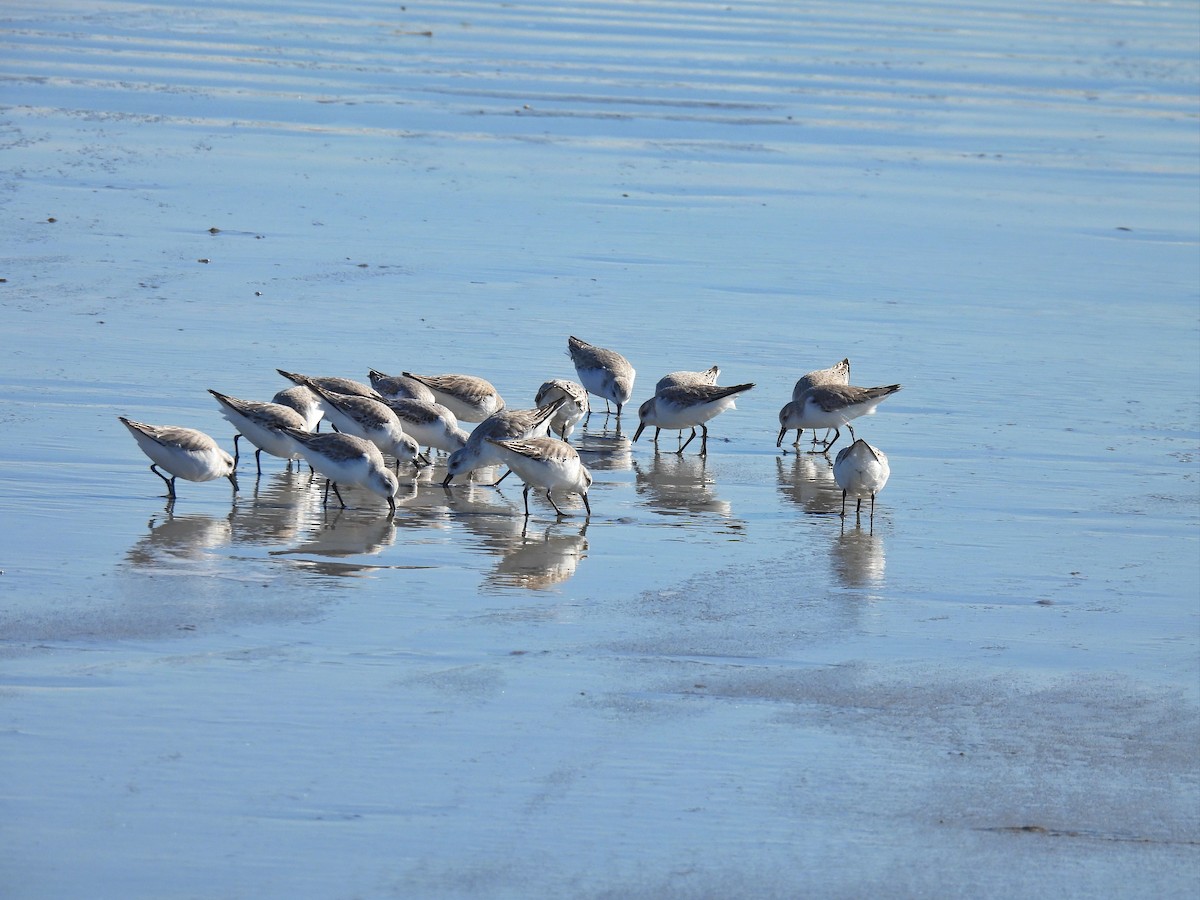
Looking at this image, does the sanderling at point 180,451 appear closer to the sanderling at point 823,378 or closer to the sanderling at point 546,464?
the sanderling at point 546,464

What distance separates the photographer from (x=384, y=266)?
15.4 meters

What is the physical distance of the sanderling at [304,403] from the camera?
424 inches

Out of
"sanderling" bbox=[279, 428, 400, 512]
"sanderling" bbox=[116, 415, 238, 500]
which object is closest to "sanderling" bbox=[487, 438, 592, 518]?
"sanderling" bbox=[279, 428, 400, 512]

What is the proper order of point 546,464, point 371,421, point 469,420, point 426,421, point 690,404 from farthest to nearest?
point 469,420
point 690,404
point 426,421
point 371,421
point 546,464

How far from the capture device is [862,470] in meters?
9.50

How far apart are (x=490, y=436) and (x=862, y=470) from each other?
234 centimetres

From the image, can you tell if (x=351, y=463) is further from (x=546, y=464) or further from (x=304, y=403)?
(x=304, y=403)

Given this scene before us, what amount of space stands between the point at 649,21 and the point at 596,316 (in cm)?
2349

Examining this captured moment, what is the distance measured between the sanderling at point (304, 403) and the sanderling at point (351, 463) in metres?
0.93

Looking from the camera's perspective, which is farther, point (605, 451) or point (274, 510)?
point (605, 451)

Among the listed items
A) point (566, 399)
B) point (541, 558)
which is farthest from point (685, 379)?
point (541, 558)

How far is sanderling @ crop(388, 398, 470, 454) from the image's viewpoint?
11.1 metres

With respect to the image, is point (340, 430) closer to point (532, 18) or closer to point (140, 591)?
point (140, 591)

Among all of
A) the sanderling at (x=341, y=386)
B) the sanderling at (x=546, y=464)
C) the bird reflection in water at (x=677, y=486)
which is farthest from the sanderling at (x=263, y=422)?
the bird reflection in water at (x=677, y=486)
